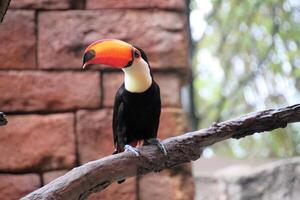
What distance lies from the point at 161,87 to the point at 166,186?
11.5 inches

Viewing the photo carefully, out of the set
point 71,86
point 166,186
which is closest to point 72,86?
point 71,86

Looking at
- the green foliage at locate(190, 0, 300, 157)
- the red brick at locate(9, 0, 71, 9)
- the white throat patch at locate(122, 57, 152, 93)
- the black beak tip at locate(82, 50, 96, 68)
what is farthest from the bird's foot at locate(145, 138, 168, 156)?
the green foliage at locate(190, 0, 300, 157)

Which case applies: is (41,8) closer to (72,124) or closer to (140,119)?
(72,124)

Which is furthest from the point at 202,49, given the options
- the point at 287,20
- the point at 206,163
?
the point at 206,163

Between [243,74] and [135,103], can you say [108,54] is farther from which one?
[243,74]

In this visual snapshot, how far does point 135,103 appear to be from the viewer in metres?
1.13

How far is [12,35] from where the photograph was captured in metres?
1.56

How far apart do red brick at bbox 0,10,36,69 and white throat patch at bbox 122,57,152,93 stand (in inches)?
21.9

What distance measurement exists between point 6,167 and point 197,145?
718 mm

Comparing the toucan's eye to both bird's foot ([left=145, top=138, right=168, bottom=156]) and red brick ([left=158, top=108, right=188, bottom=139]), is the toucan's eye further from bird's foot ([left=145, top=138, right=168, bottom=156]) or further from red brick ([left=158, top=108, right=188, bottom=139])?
red brick ([left=158, top=108, right=188, bottom=139])

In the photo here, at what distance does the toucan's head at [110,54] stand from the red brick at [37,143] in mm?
567

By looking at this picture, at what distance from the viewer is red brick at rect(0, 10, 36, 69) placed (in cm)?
155

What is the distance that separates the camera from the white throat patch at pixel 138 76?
41.6 inches

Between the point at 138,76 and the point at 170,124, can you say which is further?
the point at 170,124
